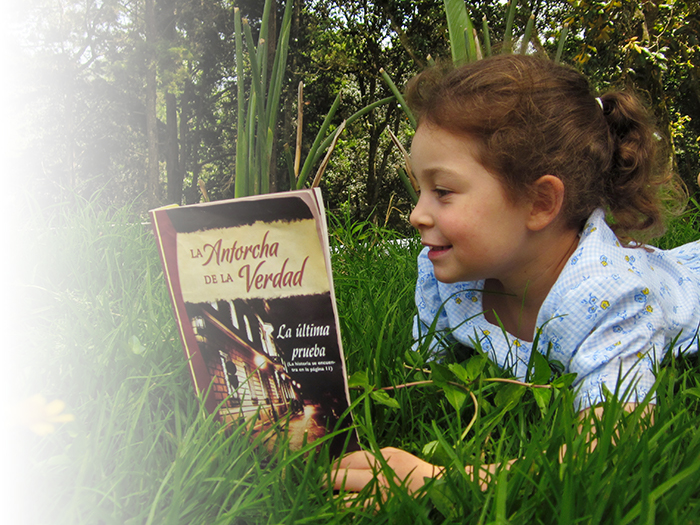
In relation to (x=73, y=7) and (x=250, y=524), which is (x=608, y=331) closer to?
(x=250, y=524)

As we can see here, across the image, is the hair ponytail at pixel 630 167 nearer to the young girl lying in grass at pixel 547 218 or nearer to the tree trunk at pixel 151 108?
the young girl lying in grass at pixel 547 218

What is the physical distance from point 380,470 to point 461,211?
0.46 meters

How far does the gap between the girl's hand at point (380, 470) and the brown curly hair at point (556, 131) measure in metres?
0.50

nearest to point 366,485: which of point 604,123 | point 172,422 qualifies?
point 172,422

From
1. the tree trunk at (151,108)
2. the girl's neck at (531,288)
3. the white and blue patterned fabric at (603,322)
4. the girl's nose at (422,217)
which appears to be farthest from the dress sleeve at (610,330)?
the tree trunk at (151,108)

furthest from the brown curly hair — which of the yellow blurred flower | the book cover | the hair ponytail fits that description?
the yellow blurred flower

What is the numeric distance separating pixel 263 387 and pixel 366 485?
0.17 metres

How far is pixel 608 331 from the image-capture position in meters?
0.80

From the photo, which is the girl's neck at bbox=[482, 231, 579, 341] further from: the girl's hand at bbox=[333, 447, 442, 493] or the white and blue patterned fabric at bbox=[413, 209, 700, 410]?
the girl's hand at bbox=[333, 447, 442, 493]

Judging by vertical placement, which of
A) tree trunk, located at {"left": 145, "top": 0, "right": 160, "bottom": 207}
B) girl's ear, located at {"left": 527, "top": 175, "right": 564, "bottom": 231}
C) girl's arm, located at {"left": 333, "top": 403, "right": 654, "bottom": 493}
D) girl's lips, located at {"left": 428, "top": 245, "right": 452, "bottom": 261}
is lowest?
girl's arm, located at {"left": 333, "top": 403, "right": 654, "bottom": 493}

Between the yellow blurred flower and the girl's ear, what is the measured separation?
78 centimetres

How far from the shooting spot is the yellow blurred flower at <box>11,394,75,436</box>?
0.58 metres

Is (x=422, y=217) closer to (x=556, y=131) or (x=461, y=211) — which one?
(x=461, y=211)

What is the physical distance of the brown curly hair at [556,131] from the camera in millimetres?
882
